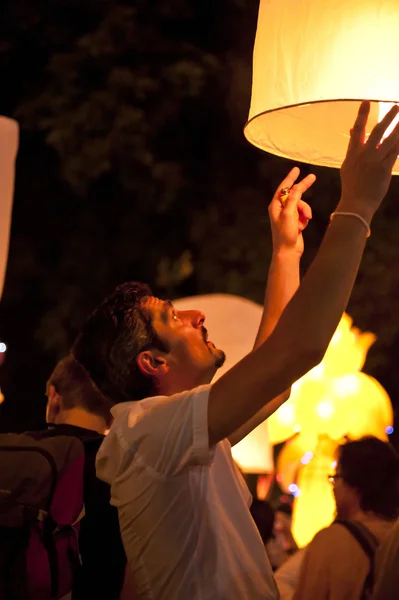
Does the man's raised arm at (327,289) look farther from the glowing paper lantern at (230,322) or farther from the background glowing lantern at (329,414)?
the background glowing lantern at (329,414)

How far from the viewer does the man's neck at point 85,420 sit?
2.73m

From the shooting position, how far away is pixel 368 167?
4.92 feet

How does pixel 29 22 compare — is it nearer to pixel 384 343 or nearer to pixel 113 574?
pixel 384 343

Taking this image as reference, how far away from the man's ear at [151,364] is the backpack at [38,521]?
0.98 ft

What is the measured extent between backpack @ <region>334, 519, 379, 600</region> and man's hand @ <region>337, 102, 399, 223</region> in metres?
1.26

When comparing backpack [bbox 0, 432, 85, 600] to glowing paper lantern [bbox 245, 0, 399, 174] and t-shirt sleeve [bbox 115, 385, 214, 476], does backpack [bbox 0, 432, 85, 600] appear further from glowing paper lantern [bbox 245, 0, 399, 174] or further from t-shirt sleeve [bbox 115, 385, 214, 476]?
glowing paper lantern [bbox 245, 0, 399, 174]

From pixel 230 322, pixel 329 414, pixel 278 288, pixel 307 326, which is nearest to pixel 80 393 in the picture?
pixel 278 288

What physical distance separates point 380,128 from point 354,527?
141cm

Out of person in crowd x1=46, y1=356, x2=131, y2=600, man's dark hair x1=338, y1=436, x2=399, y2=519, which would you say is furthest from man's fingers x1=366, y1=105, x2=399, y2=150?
man's dark hair x1=338, y1=436, x2=399, y2=519

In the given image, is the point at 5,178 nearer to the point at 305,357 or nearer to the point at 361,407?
the point at 305,357

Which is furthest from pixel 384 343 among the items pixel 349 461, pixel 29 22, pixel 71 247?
pixel 349 461

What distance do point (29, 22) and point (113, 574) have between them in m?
6.44

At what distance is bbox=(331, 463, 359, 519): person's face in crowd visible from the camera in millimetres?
2705

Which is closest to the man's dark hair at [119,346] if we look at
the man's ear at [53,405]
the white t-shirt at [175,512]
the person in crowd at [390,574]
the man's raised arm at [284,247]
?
the white t-shirt at [175,512]
